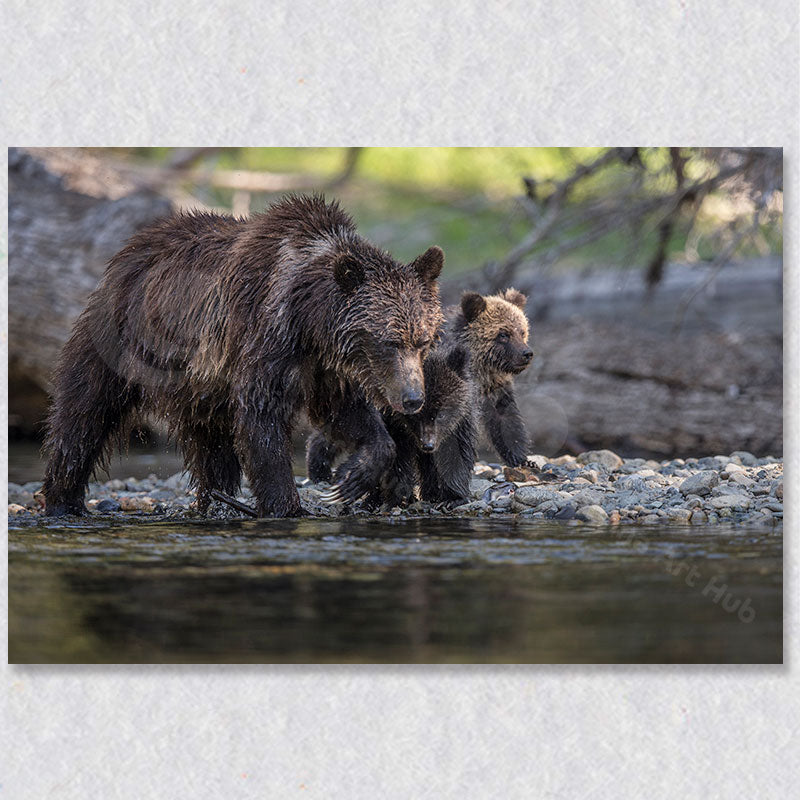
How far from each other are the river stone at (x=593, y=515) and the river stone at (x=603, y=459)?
1354 mm

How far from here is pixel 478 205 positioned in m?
9.63

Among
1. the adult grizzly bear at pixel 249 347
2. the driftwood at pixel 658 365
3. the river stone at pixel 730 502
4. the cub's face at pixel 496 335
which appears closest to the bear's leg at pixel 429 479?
the adult grizzly bear at pixel 249 347

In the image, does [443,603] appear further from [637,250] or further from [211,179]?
[211,179]

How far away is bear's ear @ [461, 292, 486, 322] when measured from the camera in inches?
279

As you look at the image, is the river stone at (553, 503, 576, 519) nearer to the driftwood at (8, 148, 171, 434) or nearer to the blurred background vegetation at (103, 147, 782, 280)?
the blurred background vegetation at (103, 147, 782, 280)

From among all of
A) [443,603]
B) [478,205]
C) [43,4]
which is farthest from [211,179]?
[443,603]

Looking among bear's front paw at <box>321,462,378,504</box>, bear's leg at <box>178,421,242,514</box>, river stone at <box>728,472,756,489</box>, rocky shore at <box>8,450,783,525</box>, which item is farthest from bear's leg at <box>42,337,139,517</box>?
river stone at <box>728,472,756,489</box>

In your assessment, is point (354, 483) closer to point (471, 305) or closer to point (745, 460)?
point (471, 305)

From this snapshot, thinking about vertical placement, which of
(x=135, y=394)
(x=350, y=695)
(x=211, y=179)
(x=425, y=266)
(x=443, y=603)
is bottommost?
(x=350, y=695)

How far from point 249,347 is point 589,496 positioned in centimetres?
182

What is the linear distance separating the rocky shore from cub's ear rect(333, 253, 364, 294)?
47.8 inches

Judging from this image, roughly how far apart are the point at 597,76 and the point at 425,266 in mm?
1187

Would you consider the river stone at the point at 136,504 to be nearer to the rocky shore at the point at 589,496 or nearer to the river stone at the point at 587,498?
the rocky shore at the point at 589,496

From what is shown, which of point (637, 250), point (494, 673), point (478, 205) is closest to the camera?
point (494, 673)
